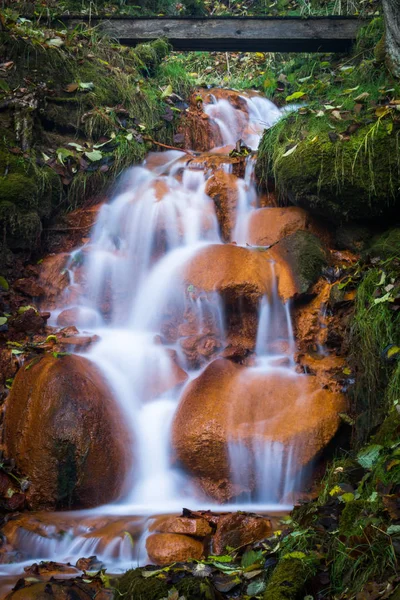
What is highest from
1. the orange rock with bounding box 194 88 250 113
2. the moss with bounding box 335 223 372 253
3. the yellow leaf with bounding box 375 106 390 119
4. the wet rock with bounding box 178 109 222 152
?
the orange rock with bounding box 194 88 250 113

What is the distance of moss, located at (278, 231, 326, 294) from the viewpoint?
5654mm

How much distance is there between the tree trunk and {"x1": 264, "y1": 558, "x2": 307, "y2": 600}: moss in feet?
18.1

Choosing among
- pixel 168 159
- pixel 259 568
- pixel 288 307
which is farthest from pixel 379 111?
pixel 259 568

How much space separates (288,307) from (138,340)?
146 centimetres

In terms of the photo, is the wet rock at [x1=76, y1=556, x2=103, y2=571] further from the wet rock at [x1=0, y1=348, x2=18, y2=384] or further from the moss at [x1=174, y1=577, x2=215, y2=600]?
the wet rock at [x1=0, y1=348, x2=18, y2=384]

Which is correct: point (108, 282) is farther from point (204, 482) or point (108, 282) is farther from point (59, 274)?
point (204, 482)

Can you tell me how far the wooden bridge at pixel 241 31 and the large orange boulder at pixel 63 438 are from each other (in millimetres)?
6756

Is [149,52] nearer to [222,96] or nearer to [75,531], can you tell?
[222,96]

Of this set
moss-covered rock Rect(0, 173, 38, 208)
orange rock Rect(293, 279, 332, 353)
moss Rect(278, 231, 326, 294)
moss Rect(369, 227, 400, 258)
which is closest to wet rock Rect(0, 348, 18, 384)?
moss-covered rock Rect(0, 173, 38, 208)

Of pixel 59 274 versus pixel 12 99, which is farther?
pixel 12 99

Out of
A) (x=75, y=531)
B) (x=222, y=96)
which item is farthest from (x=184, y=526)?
(x=222, y=96)

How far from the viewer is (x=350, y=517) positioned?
2.79 meters

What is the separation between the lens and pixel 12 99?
22.8 feet

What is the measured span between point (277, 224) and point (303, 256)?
2.82ft
